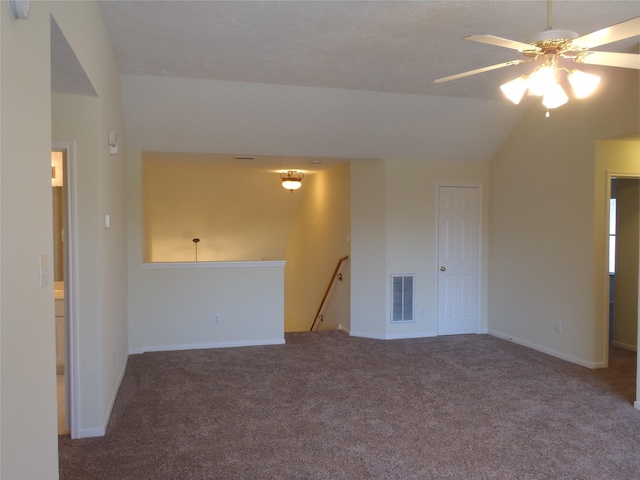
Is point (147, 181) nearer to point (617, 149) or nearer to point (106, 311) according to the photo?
point (106, 311)

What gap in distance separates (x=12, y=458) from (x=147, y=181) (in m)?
A: 6.42

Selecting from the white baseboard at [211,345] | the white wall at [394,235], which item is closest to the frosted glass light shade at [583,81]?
the white wall at [394,235]

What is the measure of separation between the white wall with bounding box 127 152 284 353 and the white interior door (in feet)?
7.07

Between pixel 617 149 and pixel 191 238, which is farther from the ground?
pixel 617 149

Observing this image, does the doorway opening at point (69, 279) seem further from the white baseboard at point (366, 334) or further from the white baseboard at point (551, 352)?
the white baseboard at point (551, 352)

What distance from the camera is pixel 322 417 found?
374 centimetres

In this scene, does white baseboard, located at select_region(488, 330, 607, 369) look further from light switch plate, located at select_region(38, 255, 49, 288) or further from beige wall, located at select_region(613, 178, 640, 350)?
light switch plate, located at select_region(38, 255, 49, 288)

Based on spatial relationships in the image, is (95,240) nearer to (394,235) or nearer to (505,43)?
(505,43)

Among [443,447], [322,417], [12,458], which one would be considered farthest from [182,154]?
[12,458]

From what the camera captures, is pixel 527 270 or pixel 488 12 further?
pixel 527 270

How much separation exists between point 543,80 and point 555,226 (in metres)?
3.22

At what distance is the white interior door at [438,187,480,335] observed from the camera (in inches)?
255

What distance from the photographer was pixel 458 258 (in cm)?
653

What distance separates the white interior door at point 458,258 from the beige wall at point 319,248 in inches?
48.8
